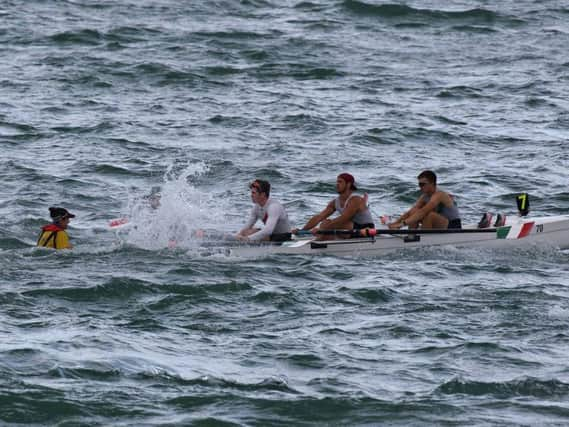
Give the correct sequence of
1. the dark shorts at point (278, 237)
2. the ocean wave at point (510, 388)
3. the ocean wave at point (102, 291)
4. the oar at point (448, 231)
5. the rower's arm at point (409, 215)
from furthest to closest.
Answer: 1. the rower's arm at point (409, 215)
2. the dark shorts at point (278, 237)
3. the oar at point (448, 231)
4. the ocean wave at point (102, 291)
5. the ocean wave at point (510, 388)

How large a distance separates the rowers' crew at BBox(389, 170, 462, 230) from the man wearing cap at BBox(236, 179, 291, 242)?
6.12 ft

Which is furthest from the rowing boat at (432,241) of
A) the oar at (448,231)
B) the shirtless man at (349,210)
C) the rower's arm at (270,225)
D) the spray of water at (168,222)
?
the spray of water at (168,222)

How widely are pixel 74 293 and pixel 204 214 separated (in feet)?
17.2

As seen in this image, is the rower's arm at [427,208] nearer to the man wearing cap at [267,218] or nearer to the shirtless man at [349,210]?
the shirtless man at [349,210]

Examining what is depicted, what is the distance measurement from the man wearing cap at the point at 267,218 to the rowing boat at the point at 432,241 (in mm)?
161

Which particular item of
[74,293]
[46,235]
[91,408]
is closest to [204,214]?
[46,235]

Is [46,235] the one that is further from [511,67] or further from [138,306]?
[511,67]

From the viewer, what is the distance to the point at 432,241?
762 inches

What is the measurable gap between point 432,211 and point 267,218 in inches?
106

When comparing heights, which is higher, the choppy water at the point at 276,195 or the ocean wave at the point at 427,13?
the ocean wave at the point at 427,13

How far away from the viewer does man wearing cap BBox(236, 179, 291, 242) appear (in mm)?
19094

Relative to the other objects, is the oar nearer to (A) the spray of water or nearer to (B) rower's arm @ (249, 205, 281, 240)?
(B) rower's arm @ (249, 205, 281, 240)

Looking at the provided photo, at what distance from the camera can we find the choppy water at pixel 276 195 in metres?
12.9

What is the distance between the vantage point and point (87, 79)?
3356cm
